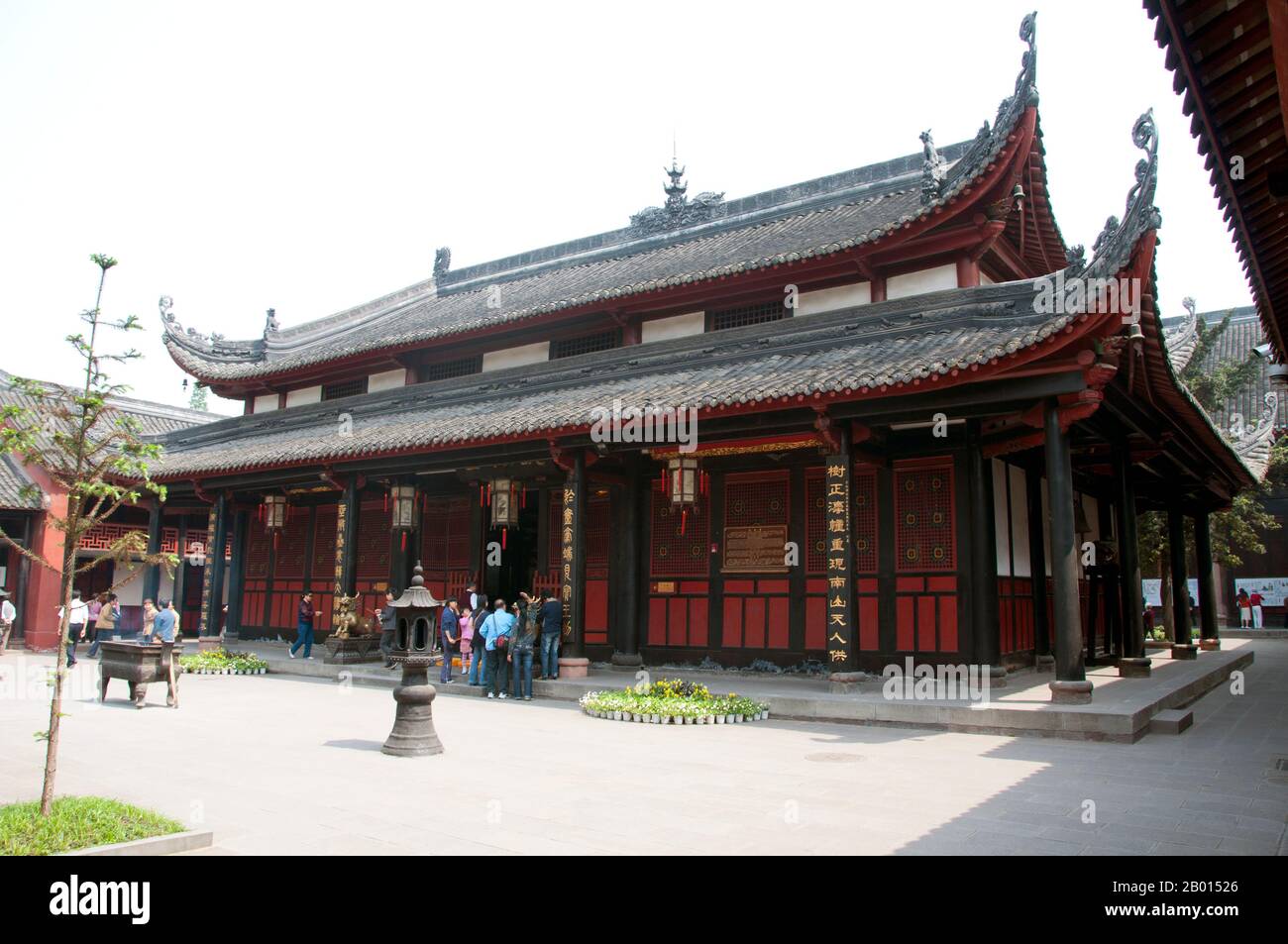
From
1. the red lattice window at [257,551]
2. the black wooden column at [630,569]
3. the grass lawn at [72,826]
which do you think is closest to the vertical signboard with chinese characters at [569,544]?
the black wooden column at [630,569]

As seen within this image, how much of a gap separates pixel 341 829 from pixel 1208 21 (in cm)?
689

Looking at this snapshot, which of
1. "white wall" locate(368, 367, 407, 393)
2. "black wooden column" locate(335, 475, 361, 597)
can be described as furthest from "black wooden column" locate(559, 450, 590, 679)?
"white wall" locate(368, 367, 407, 393)

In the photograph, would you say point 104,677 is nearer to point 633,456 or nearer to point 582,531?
point 582,531

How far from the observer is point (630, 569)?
14719mm

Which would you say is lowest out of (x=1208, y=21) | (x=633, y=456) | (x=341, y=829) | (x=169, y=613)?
(x=341, y=829)

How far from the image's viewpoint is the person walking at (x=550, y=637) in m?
13.2

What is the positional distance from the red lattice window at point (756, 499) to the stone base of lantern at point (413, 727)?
7024mm

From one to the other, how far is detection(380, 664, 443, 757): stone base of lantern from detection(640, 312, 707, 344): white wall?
8310mm

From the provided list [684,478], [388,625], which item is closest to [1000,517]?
[684,478]

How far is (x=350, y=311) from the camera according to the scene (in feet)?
76.1

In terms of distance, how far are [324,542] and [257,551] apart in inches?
95.1

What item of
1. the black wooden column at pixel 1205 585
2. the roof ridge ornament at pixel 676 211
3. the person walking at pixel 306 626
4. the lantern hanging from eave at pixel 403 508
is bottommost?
the person walking at pixel 306 626

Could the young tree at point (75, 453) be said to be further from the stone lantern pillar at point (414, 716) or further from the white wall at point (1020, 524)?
the white wall at point (1020, 524)
